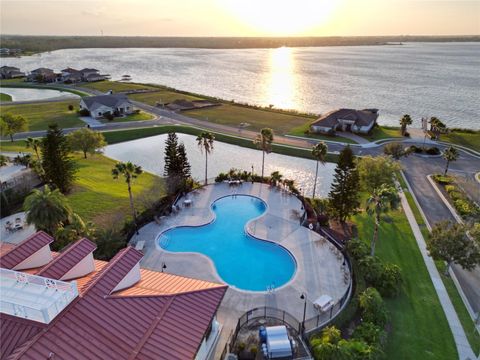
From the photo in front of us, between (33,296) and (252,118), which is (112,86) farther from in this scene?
(33,296)

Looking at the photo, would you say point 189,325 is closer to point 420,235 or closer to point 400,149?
point 420,235

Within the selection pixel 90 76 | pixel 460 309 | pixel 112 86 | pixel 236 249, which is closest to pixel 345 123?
pixel 236 249

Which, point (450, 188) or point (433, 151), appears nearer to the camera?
point (450, 188)

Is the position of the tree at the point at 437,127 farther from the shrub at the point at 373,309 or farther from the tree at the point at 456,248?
the shrub at the point at 373,309

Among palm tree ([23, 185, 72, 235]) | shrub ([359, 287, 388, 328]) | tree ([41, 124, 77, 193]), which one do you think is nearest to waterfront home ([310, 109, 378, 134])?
tree ([41, 124, 77, 193])

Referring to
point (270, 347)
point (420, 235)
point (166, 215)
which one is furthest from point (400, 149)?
point (270, 347)

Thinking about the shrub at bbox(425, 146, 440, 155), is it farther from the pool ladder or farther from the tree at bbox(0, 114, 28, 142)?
the tree at bbox(0, 114, 28, 142)
